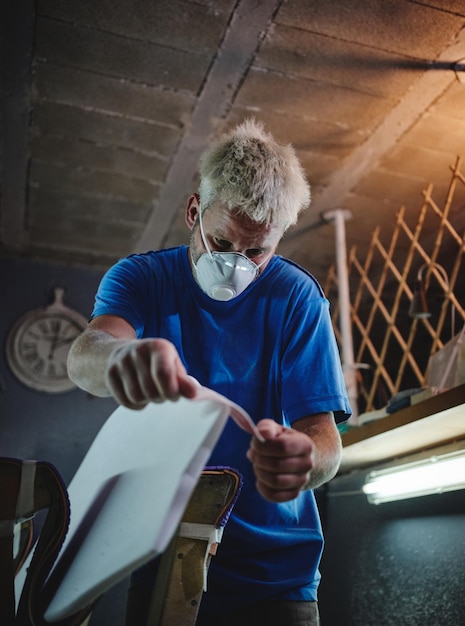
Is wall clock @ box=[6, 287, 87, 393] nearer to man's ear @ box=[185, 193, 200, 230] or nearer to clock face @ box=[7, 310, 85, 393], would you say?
clock face @ box=[7, 310, 85, 393]

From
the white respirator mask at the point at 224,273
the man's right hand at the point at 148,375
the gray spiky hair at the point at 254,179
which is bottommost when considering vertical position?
the man's right hand at the point at 148,375

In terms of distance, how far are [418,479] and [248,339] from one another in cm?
116

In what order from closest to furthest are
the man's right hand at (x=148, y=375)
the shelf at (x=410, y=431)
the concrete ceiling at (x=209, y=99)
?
the man's right hand at (x=148, y=375), the shelf at (x=410, y=431), the concrete ceiling at (x=209, y=99)

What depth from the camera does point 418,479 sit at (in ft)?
6.13

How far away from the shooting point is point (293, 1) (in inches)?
77.2

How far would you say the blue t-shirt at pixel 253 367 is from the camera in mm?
903

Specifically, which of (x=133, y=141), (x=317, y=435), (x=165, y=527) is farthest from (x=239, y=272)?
(x=133, y=141)

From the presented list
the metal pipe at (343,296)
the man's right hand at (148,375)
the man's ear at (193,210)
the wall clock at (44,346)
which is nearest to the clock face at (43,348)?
the wall clock at (44,346)

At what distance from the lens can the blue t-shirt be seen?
90 centimetres

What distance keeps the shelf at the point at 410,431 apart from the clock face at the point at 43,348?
2148 mm

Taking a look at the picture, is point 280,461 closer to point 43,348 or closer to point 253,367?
point 253,367

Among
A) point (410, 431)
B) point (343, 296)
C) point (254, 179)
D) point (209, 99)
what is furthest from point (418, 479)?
point (209, 99)

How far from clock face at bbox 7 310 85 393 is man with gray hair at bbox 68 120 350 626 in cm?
276

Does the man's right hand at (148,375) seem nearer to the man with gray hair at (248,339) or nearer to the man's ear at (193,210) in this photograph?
the man with gray hair at (248,339)
